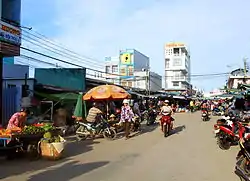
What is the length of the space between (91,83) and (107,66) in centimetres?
5986

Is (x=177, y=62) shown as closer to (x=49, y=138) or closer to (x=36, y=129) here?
(x=36, y=129)

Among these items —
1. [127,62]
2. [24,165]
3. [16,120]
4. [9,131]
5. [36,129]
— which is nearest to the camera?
[24,165]

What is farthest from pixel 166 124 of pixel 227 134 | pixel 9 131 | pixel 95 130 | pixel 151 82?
pixel 151 82

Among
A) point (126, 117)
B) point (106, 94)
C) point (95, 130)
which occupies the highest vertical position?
point (106, 94)

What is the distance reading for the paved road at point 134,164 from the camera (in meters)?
7.53

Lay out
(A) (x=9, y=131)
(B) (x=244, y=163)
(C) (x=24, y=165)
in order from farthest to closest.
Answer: (A) (x=9, y=131) → (C) (x=24, y=165) → (B) (x=244, y=163)

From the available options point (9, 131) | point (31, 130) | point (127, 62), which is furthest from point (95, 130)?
point (127, 62)

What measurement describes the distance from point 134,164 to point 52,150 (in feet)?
7.72

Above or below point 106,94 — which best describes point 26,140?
below

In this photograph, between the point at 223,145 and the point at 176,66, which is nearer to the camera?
the point at 223,145

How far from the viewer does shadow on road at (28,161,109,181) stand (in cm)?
741

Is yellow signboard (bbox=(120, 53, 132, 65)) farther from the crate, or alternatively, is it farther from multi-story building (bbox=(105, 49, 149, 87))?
the crate

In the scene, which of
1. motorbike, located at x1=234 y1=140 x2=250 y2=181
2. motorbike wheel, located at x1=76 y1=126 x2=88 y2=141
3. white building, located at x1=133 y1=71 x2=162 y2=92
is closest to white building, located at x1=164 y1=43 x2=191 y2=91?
white building, located at x1=133 y1=71 x2=162 y2=92

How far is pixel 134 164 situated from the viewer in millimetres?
9000
